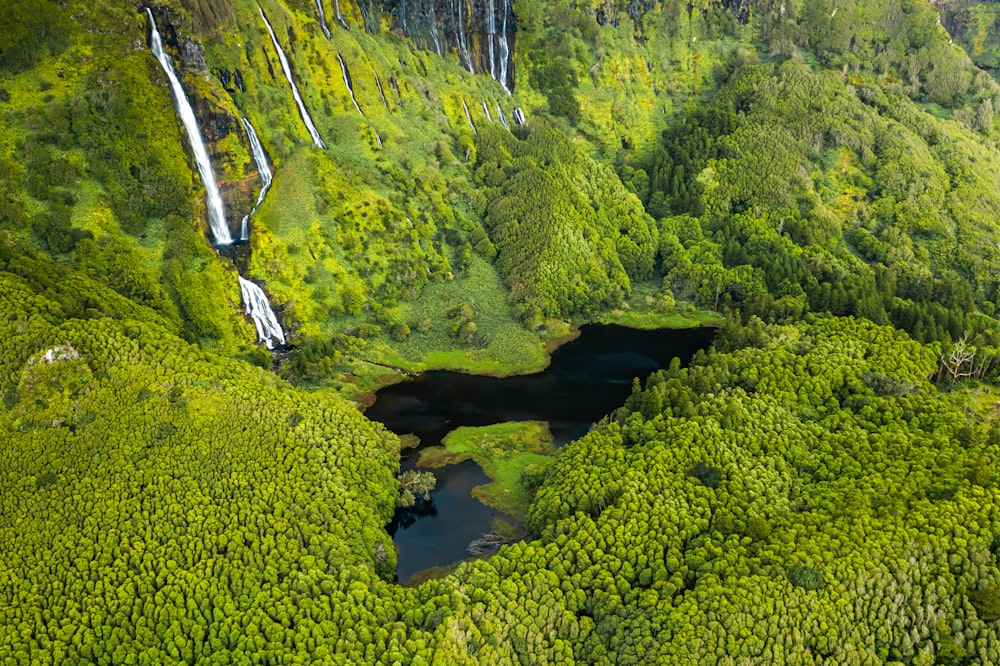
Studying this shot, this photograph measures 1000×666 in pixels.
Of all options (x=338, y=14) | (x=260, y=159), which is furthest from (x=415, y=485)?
(x=338, y=14)

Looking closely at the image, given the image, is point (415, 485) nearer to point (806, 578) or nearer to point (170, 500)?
point (170, 500)

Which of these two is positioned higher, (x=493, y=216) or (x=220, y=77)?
(x=220, y=77)

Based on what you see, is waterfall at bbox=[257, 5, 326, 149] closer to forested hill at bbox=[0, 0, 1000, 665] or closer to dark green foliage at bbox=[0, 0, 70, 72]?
forested hill at bbox=[0, 0, 1000, 665]

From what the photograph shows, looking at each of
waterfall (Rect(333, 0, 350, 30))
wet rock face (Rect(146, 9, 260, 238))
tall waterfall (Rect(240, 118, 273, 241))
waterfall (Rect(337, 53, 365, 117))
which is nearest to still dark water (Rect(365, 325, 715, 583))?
wet rock face (Rect(146, 9, 260, 238))

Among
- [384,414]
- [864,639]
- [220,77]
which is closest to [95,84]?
[220,77]

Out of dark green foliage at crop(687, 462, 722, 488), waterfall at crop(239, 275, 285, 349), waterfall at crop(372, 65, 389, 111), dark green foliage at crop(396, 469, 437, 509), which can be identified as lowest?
dark green foliage at crop(396, 469, 437, 509)

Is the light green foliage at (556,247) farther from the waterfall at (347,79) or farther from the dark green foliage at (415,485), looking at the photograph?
the dark green foliage at (415,485)

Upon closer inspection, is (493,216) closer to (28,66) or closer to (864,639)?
(28,66)
